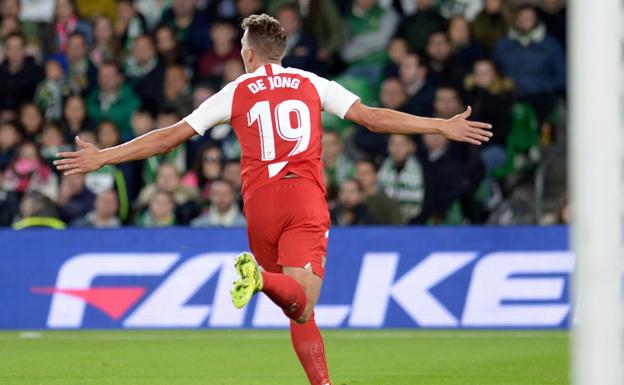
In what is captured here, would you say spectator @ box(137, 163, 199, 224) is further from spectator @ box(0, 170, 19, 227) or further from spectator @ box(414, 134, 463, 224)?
spectator @ box(414, 134, 463, 224)

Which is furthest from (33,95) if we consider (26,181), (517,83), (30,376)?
(30,376)

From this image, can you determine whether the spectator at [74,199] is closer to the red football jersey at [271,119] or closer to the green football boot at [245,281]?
the red football jersey at [271,119]

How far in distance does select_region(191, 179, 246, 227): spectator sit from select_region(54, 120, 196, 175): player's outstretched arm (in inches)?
284

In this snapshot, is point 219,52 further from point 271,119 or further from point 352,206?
point 271,119

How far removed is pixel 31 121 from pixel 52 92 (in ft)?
2.38

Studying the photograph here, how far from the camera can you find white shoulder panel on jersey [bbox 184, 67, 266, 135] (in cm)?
762

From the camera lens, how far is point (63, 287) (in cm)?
1416

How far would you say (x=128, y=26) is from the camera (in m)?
18.4

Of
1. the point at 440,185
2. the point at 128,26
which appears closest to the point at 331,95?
the point at 440,185

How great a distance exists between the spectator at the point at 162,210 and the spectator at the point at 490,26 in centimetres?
445

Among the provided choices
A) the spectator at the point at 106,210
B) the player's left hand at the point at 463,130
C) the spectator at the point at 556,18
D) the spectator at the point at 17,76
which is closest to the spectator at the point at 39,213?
the spectator at the point at 106,210

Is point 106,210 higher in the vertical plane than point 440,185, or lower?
lower

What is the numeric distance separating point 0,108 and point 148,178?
2776 mm

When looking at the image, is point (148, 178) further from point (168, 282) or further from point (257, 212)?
point (257, 212)
